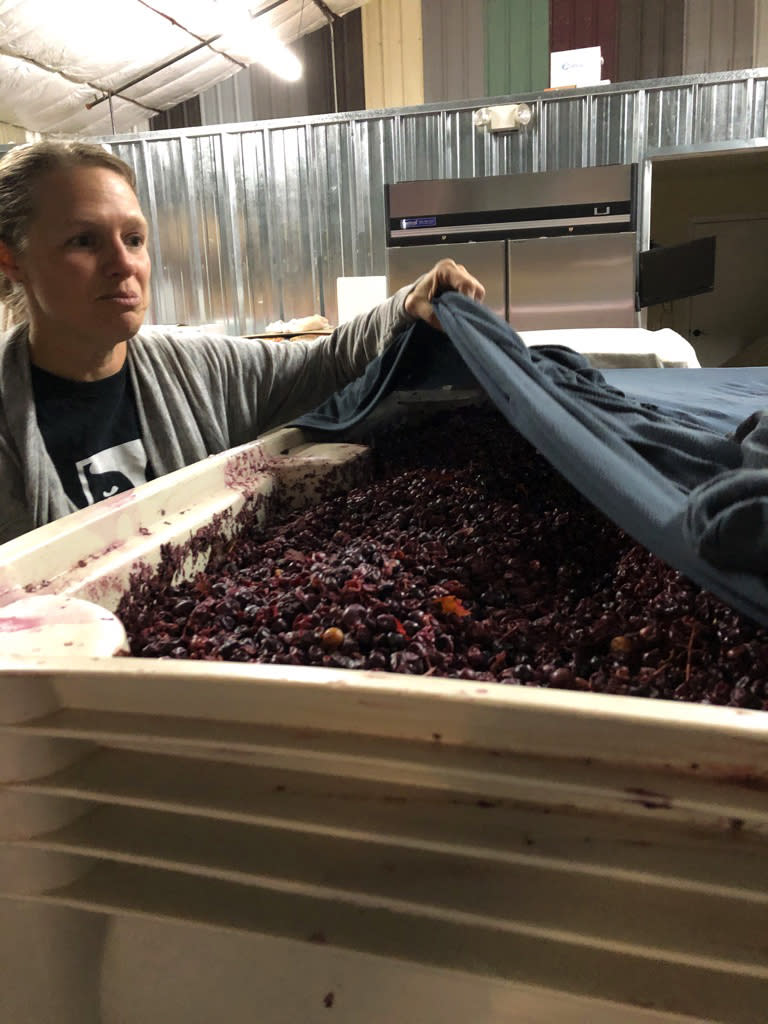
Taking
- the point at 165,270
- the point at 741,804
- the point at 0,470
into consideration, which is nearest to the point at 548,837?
the point at 741,804

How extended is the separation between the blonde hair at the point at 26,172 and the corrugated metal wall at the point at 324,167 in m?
3.80

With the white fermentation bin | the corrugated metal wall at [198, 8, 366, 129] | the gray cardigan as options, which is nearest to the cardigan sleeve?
the gray cardigan

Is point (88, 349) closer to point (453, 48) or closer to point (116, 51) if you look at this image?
point (116, 51)

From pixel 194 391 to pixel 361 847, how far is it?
50.2 inches

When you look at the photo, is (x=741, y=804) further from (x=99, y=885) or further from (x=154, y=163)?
(x=154, y=163)

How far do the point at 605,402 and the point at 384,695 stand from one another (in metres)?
0.73

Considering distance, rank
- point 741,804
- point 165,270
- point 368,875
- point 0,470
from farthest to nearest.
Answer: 1. point 165,270
2. point 0,470
3. point 368,875
4. point 741,804

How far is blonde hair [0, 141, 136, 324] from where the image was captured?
4.46 ft

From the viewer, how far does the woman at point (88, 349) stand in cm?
135

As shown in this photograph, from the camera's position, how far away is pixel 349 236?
16.6 ft

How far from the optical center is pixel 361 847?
1.76 ft

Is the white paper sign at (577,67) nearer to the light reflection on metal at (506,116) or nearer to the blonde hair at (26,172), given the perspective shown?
the light reflection on metal at (506,116)

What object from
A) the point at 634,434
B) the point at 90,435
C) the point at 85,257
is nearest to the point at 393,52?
the point at 85,257

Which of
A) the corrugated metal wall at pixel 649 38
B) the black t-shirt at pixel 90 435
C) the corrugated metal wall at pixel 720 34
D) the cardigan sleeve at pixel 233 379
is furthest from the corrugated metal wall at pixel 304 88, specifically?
the black t-shirt at pixel 90 435
